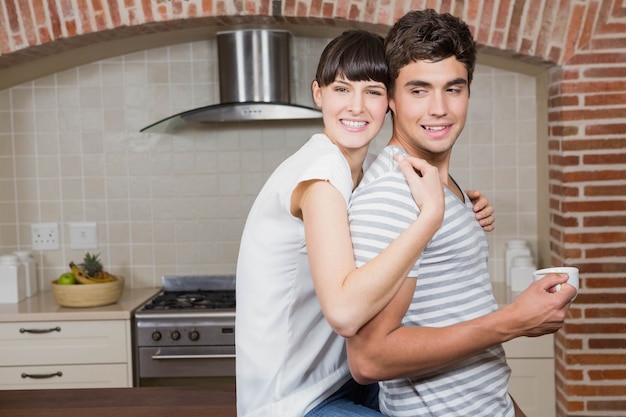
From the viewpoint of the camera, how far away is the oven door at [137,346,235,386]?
3879 mm

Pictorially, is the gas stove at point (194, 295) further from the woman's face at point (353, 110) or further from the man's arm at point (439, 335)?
the man's arm at point (439, 335)

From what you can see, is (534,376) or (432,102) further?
(534,376)

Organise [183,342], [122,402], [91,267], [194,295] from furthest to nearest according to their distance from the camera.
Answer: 1. [194,295]
2. [91,267]
3. [183,342]
4. [122,402]

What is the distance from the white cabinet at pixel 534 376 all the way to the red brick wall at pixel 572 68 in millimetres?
89

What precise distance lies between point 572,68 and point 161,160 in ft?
7.02

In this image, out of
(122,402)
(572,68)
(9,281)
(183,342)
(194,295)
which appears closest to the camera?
(122,402)

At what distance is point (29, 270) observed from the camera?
4375 mm

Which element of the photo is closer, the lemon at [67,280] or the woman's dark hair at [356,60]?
the woman's dark hair at [356,60]

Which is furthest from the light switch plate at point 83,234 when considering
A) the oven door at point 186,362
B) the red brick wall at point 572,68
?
the red brick wall at point 572,68

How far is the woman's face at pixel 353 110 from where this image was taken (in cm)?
184

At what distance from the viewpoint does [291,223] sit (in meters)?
1.80

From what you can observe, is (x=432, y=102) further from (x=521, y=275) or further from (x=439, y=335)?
(x=521, y=275)

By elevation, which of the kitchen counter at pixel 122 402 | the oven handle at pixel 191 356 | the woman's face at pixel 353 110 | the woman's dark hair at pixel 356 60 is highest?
the woman's dark hair at pixel 356 60

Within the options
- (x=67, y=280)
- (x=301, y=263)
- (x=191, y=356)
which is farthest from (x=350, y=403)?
(x=67, y=280)
